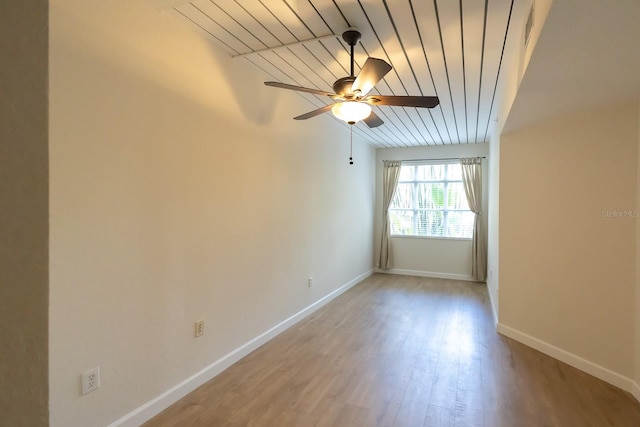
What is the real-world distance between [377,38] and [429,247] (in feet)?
15.5

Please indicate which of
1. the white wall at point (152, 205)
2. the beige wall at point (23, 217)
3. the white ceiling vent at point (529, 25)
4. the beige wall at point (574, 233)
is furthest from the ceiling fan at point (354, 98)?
the beige wall at point (23, 217)

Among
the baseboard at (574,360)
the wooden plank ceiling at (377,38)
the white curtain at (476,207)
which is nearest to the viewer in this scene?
the wooden plank ceiling at (377,38)

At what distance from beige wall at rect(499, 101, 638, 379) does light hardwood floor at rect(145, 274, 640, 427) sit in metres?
0.31

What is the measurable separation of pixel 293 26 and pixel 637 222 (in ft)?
9.10

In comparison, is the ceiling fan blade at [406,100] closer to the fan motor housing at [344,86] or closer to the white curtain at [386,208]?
the fan motor housing at [344,86]

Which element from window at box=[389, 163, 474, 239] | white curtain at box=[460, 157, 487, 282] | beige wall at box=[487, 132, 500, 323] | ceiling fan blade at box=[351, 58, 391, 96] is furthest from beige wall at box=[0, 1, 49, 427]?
window at box=[389, 163, 474, 239]

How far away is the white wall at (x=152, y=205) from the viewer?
164 centimetres

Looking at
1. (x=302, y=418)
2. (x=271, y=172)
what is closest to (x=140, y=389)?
(x=302, y=418)

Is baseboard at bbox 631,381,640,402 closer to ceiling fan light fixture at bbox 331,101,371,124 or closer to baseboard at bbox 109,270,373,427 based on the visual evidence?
ceiling fan light fixture at bbox 331,101,371,124

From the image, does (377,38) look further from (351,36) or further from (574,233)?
(574,233)

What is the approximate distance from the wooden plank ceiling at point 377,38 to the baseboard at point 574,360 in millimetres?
2397

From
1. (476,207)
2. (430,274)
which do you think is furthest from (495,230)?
(430,274)

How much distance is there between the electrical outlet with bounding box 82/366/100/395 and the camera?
172cm

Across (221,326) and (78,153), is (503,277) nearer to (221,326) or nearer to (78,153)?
(221,326)
